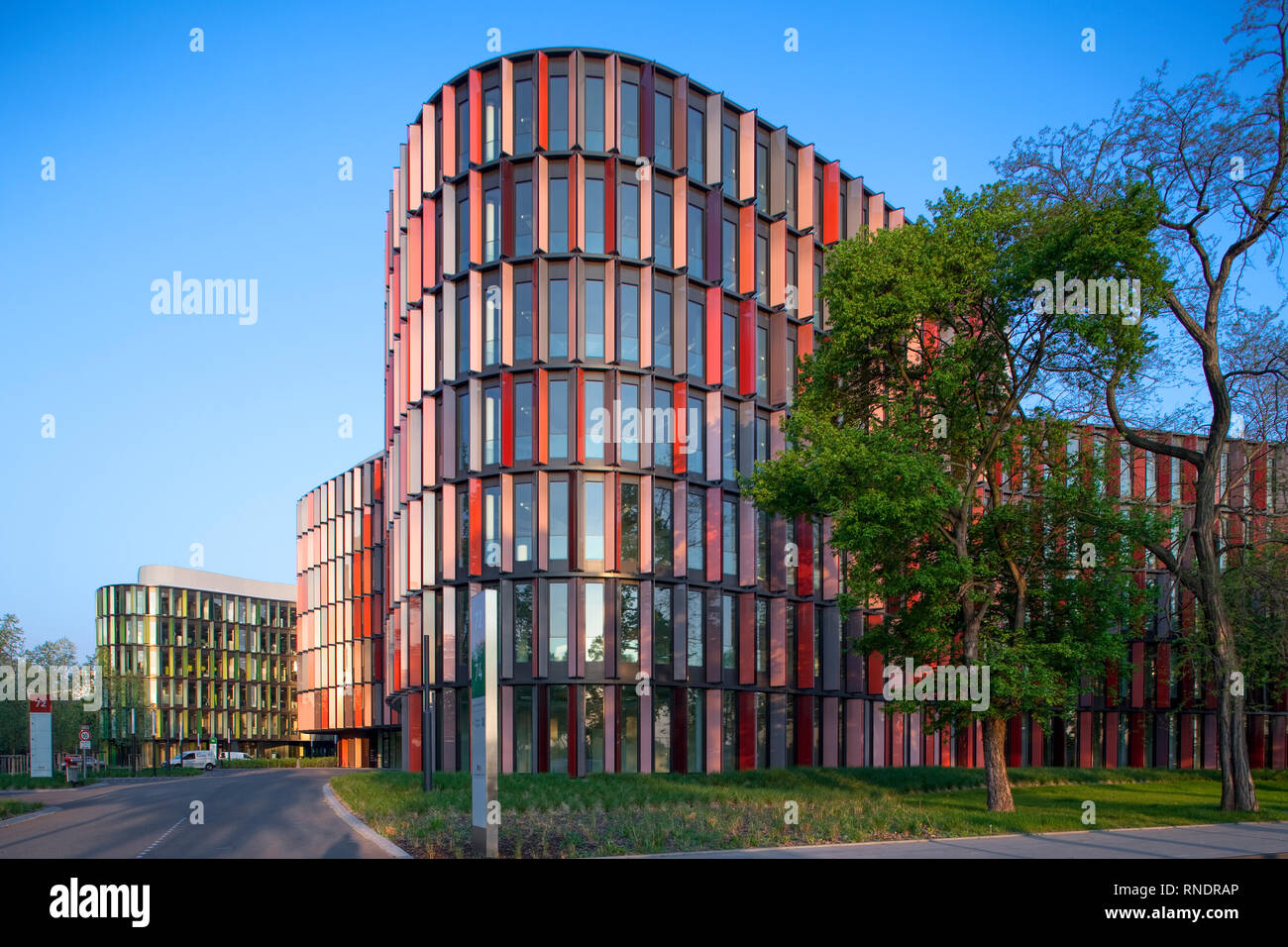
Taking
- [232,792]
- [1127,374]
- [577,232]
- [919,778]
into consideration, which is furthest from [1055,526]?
[232,792]

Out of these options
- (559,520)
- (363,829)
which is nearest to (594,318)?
(559,520)

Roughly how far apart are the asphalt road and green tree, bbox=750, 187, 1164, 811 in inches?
522

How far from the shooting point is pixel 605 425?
41688 millimetres

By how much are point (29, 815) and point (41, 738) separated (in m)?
21.3

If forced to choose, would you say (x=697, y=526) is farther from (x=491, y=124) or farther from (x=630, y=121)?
(x=491, y=124)

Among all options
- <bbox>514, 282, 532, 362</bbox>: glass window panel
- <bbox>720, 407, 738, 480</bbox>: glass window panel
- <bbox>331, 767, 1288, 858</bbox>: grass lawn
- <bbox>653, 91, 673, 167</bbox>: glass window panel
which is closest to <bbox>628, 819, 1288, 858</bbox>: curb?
<bbox>331, 767, 1288, 858</bbox>: grass lawn

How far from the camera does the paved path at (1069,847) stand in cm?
1691

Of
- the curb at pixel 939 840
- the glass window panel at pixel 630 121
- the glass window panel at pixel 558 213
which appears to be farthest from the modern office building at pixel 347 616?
the curb at pixel 939 840

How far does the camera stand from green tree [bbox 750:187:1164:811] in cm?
2558

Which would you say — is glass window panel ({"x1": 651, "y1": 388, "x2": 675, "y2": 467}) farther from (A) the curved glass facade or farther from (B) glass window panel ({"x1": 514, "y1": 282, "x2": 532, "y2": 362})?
(B) glass window panel ({"x1": 514, "y1": 282, "x2": 532, "y2": 362})

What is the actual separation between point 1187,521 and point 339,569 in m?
65.2

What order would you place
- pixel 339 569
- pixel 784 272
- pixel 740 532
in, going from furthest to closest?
pixel 339 569 → pixel 784 272 → pixel 740 532
